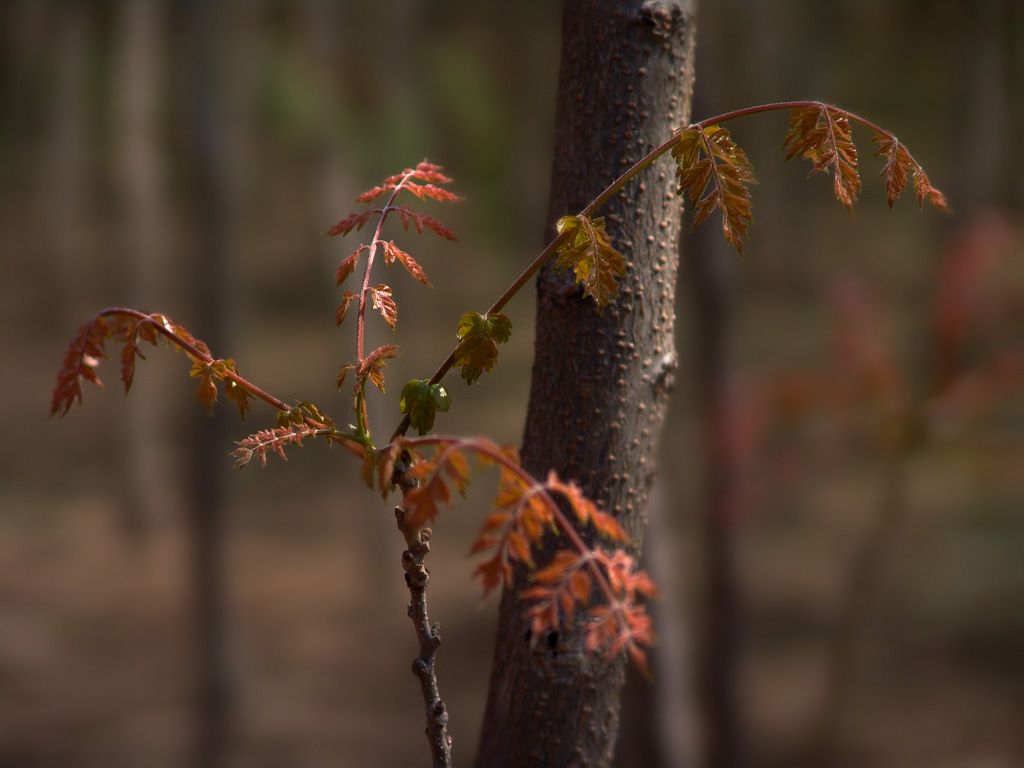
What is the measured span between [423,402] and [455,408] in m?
10.3

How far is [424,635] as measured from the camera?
0.83 meters

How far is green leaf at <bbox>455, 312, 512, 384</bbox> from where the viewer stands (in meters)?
0.80

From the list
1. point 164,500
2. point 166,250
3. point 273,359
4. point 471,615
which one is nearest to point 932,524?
point 471,615

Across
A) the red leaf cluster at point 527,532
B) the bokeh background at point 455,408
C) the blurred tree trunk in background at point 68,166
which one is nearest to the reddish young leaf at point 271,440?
the red leaf cluster at point 527,532

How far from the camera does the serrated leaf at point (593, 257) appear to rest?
753 millimetres

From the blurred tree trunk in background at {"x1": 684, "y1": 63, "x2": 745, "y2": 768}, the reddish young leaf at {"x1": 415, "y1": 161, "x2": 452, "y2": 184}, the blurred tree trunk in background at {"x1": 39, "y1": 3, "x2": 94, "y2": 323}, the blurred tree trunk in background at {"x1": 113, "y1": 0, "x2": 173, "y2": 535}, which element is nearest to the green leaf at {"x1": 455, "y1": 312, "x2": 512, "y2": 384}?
the reddish young leaf at {"x1": 415, "y1": 161, "x2": 452, "y2": 184}

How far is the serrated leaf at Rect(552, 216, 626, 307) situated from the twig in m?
0.25

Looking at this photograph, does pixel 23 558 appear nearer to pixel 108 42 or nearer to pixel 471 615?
pixel 471 615

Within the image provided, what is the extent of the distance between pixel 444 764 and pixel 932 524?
7.70 meters

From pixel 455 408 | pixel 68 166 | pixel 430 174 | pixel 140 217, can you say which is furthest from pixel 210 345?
pixel 68 166

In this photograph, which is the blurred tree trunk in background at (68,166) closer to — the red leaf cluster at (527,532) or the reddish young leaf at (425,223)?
the reddish young leaf at (425,223)

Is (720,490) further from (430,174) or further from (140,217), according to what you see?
(140,217)

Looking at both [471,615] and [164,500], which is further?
[164,500]

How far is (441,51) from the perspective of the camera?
30.7 ft
